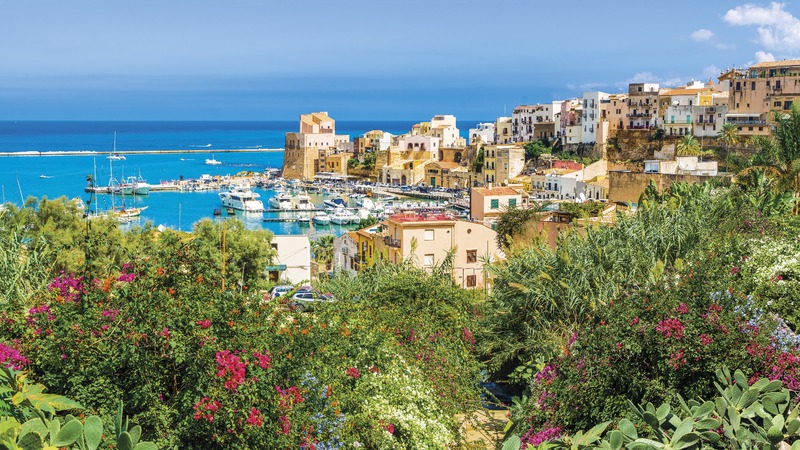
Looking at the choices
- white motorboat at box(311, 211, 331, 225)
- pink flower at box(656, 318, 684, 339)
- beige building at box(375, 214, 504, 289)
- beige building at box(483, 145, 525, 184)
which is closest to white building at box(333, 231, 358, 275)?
beige building at box(375, 214, 504, 289)

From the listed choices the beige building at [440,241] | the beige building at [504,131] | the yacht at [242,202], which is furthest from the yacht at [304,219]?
the beige building at [440,241]

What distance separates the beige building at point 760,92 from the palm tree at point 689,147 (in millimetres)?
3004

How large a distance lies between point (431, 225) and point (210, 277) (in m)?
14.8

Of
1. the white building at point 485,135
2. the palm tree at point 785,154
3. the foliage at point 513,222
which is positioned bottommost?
the foliage at point 513,222

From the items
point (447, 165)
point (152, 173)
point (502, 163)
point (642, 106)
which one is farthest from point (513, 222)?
point (152, 173)

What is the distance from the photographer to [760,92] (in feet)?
202

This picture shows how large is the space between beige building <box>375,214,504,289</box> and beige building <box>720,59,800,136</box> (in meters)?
44.5

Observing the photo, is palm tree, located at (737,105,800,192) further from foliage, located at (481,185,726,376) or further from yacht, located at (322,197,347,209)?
yacht, located at (322,197,347,209)

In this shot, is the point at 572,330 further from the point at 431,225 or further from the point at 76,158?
the point at 76,158

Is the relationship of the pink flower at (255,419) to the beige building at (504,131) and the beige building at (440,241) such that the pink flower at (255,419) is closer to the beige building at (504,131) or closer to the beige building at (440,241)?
the beige building at (440,241)

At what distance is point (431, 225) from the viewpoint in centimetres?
2103

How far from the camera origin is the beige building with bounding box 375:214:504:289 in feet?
68.2

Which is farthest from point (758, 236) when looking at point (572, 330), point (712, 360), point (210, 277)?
point (210, 277)

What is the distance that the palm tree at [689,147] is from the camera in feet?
205
